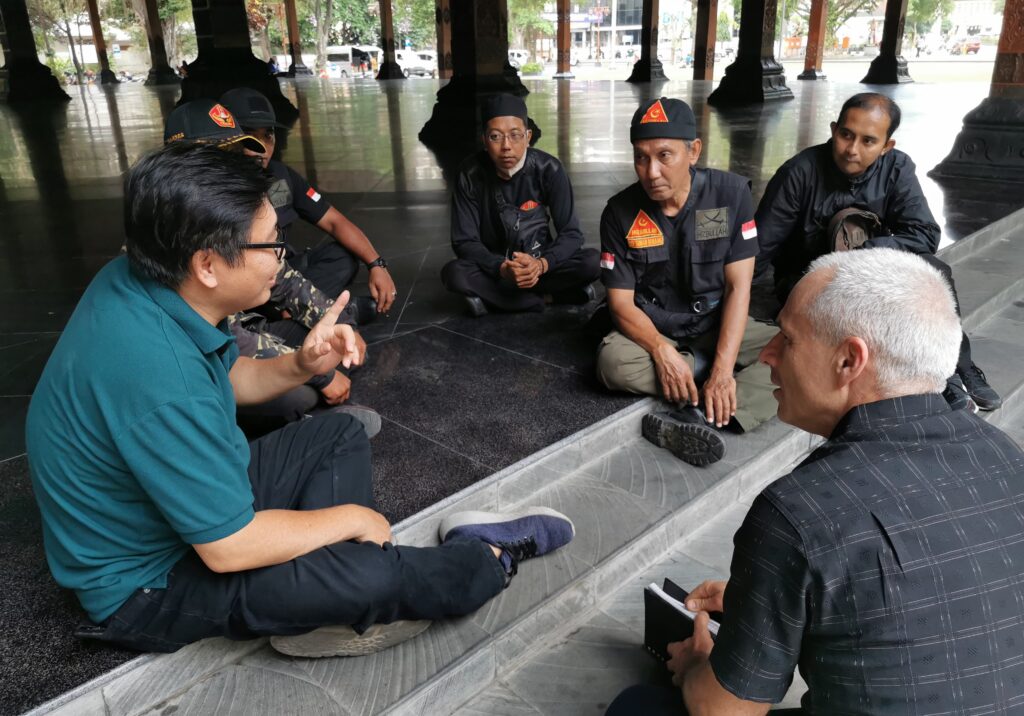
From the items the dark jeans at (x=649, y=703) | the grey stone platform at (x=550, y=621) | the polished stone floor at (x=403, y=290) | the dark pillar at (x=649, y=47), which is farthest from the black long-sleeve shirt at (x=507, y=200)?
the dark pillar at (x=649, y=47)

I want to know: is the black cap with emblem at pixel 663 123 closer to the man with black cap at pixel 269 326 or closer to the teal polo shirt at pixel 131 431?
the man with black cap at pixel 269 326

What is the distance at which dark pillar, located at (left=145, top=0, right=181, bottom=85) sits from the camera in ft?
80.1

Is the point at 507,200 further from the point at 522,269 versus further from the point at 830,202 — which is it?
the point at 830,202

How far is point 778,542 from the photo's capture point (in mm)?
1001

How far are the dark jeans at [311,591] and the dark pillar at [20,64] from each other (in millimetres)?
19602

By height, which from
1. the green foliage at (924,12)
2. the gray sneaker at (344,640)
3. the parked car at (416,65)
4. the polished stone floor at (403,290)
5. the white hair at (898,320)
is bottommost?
the gray sneaker at (344,640)

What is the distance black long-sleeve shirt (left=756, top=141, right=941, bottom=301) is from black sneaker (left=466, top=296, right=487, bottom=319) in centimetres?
138

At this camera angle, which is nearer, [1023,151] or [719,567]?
[719,567]

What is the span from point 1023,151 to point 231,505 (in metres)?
7.82

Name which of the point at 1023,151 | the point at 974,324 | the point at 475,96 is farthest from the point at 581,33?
the point at 974,324

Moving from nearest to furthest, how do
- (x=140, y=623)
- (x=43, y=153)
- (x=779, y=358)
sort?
(x=779, y=358) → (x=140, y=623) → (x=43, y=153)

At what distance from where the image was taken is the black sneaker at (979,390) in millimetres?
3123

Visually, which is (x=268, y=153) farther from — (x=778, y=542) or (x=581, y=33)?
(x=581, y=33)

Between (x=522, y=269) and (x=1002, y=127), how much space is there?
19.4 ft
